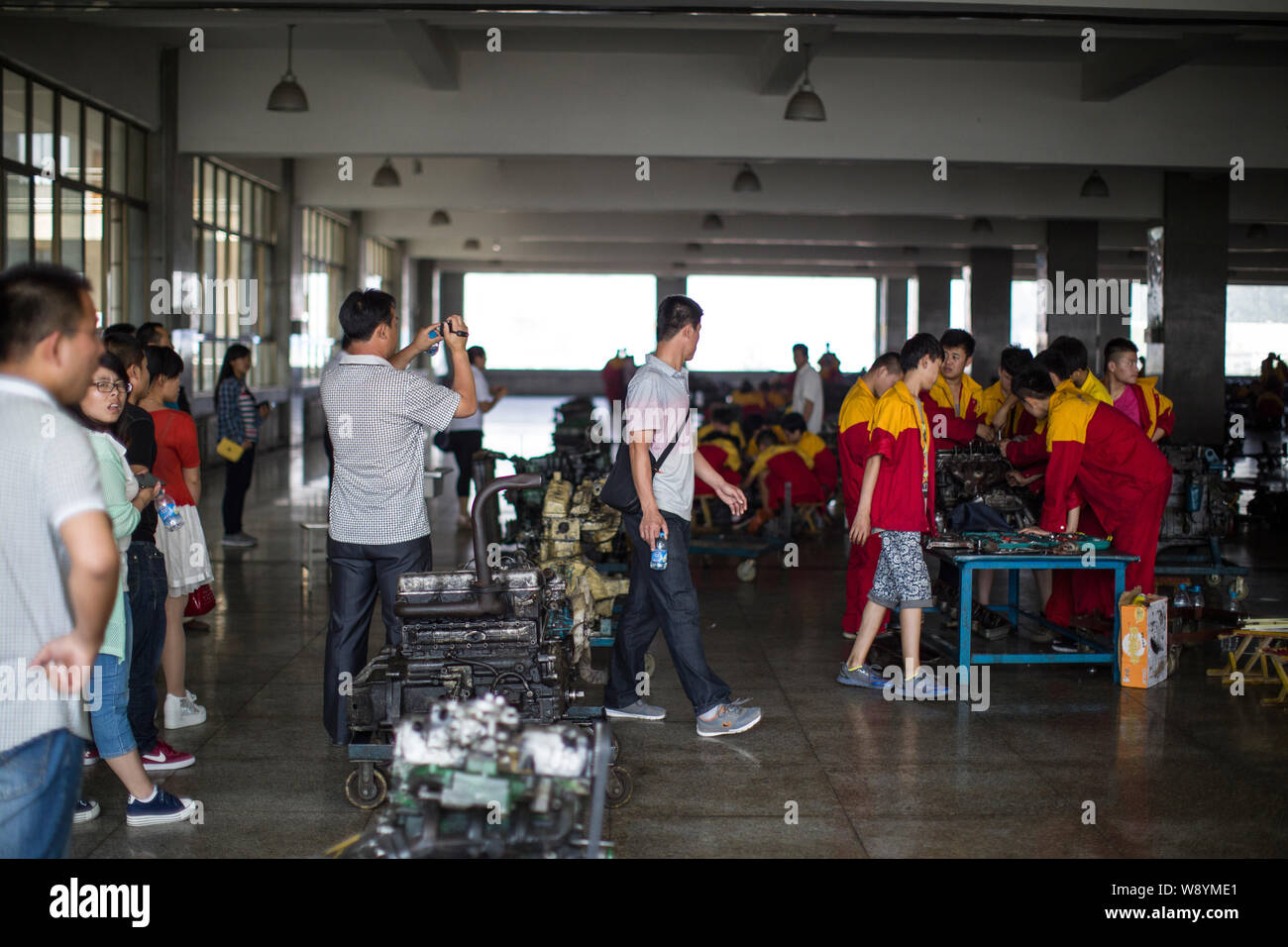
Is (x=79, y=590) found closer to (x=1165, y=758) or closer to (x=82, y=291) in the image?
(x=82, y=291)

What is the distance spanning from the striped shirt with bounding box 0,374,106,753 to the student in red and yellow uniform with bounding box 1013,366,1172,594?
509cm

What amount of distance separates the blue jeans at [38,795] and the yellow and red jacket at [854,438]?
16.2ft

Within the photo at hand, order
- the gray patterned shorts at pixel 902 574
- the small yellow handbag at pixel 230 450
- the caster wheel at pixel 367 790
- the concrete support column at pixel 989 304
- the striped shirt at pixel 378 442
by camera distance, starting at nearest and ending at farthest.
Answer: the caster wheel at pixel 367 790 → the striped shirt at pixel 378 442 → the gray patterned shorts at pixel 902 574 → the small yellow handbag at pixel 230 450 → the concrete support column at pixel 989 304

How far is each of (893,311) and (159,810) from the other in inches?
1391

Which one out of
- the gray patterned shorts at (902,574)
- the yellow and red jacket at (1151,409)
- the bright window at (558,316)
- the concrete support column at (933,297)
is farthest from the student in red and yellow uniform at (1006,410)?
the bright window at (558,316)

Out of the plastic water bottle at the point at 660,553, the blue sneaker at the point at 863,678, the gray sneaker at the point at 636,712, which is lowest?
the gray sneaker at the point at 636,712

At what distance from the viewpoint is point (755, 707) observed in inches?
211

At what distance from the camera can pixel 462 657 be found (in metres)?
4.29

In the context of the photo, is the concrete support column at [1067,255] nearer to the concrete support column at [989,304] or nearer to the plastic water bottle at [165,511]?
the concrete support column at [989,304]

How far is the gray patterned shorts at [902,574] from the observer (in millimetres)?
5715

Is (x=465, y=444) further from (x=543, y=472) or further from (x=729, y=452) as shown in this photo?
(x=543, y=472)

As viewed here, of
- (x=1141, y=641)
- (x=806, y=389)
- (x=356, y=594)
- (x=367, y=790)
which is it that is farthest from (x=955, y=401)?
(x=367, y=790)
